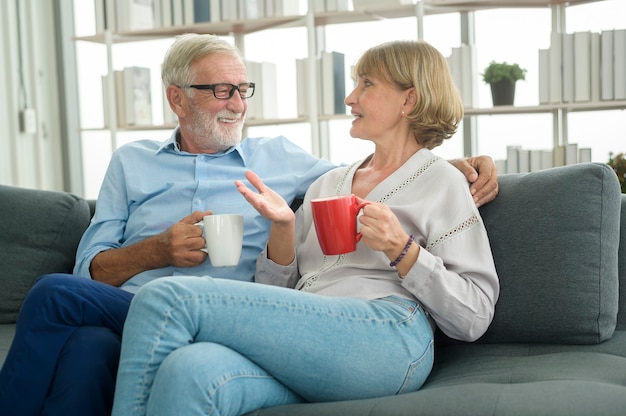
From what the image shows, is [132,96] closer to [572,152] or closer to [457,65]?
[457,65]

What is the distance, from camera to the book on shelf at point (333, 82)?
3.72 m

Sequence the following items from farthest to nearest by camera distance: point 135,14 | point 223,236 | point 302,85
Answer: point 135,14 → point 302,85 → point 223,236

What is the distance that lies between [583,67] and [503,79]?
33 centimetres

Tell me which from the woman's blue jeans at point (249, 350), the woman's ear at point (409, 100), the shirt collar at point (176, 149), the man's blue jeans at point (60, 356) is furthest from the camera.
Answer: the shirt collar at point (176, 149)

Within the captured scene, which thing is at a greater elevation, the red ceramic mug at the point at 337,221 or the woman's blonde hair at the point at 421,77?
the woman's blonde hair at the point at 421,77

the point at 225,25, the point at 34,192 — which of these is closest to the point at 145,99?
the point at 225,25

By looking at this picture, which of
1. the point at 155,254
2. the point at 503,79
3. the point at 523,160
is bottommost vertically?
the point at 155,254

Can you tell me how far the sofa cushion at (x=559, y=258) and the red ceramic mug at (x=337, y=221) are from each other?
1.35 ft

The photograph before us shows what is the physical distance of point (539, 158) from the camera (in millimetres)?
3467

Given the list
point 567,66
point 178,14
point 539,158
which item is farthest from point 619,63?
point 178,14

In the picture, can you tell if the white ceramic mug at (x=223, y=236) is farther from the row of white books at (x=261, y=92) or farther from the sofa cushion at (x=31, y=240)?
the row of white books at (x=261, y=92)

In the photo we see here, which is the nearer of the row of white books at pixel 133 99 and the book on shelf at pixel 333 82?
the book on shelf at pixel 333 82

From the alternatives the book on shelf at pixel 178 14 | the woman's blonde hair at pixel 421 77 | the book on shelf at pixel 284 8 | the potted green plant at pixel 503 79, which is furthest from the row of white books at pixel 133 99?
the woman's blonde hair at pixel 421 77

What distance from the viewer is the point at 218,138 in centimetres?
230
